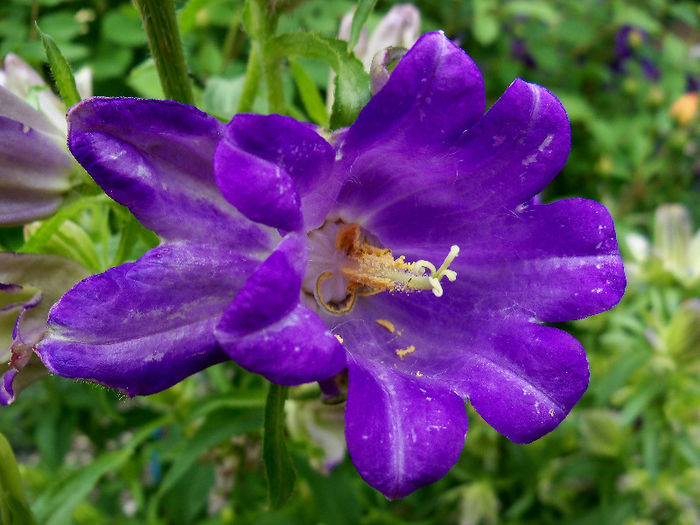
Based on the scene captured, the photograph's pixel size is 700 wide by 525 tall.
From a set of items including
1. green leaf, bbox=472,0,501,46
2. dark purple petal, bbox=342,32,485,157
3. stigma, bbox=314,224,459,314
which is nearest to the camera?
dark purple petal, bbox=342,32,485,157

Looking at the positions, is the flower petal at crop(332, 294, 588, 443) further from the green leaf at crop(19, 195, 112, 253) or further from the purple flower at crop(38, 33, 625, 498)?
the green leaf at crop(19, 195, 112, 253)

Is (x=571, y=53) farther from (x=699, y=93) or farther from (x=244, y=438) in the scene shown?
(x=244, y=438)

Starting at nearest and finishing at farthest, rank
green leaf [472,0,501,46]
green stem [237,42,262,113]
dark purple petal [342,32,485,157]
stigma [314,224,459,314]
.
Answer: dark purple petal [342,32,485,157]
stigma [314,224,459,314]
green stem [237,42,262,113]
green leaf [472,0,501,46]

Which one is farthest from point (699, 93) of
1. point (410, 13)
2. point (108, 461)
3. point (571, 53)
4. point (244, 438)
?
point (108, 461)

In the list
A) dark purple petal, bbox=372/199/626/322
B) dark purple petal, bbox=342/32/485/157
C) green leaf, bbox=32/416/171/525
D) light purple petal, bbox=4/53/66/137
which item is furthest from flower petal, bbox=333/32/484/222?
green leaf, bbox=32/416/171/525

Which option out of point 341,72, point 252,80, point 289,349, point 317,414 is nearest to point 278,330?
point 289,349

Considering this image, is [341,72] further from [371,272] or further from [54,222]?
[54,222]

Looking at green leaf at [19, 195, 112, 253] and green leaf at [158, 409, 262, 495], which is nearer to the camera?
green leaf at [19, 195, 112, 253]
